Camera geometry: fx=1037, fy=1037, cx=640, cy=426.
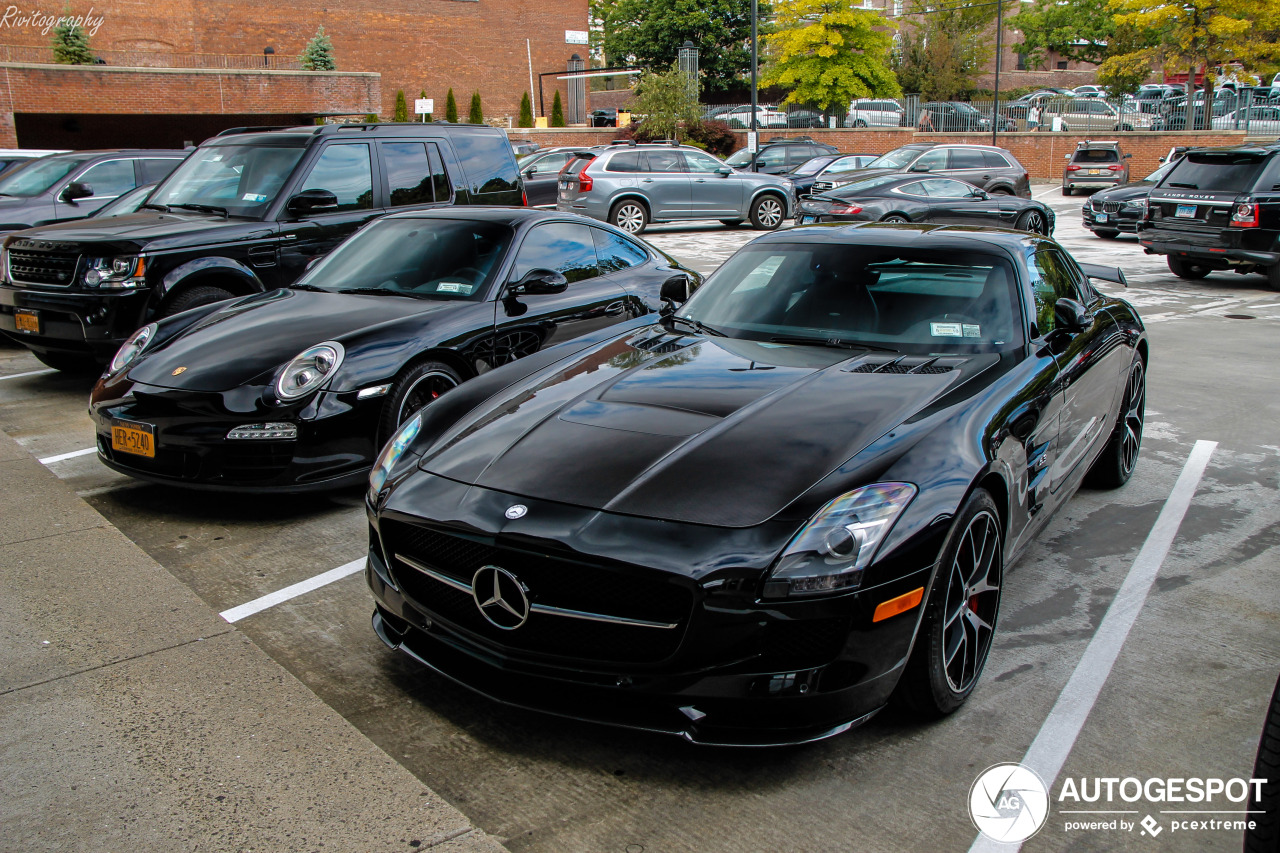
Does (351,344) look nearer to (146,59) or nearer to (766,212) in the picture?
(766,212)

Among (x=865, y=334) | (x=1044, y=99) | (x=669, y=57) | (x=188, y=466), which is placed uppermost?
(x=669, y=57)

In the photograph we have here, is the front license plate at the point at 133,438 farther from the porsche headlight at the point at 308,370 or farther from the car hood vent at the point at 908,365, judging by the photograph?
the car hood vent at the point at 908,365

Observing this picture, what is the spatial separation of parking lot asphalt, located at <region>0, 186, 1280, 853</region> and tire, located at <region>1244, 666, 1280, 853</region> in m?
0.50

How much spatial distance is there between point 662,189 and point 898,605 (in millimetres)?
18352

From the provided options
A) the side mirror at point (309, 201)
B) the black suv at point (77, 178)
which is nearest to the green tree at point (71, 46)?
the black suv at point (77, 178)

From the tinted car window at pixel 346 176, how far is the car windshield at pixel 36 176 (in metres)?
5.62

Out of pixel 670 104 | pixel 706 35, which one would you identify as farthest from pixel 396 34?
pixel 670 104

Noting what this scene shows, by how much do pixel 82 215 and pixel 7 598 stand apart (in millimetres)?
8857

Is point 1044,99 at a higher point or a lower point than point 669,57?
lower

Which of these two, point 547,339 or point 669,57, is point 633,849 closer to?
point 547,339

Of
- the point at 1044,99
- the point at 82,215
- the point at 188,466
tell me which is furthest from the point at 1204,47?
the point at 188,466

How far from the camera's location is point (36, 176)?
1228 cm

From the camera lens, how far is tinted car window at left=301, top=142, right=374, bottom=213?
328 inches

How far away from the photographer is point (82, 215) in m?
11.6
